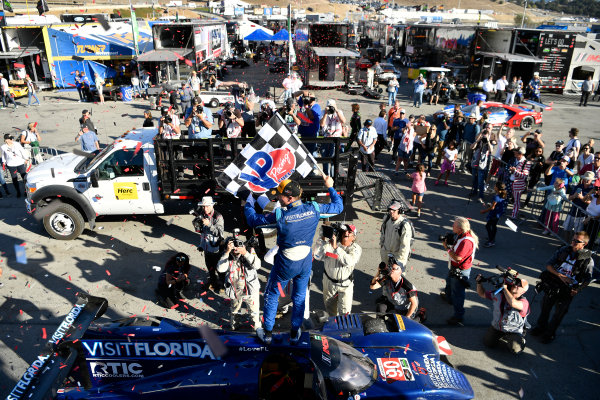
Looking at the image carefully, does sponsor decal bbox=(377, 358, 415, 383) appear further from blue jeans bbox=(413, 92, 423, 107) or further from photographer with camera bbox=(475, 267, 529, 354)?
blue jeans bbox=(413, 92, 423, 107)

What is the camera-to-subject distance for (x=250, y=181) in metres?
6.16

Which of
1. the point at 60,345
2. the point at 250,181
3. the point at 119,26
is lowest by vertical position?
the point at 60,345

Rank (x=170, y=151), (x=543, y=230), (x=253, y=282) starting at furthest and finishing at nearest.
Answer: (x=543, y=230)
(x=170, y=151)
(x=253, y=282)

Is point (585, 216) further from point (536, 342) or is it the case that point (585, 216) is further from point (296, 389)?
point (296, 389)

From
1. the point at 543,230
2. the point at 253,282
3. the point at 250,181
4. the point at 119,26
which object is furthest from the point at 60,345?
the point at 119,26

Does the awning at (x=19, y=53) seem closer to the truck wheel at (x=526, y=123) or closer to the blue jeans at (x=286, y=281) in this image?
the blue jeans at (x=286, y=281)

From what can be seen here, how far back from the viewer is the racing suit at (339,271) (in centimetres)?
582

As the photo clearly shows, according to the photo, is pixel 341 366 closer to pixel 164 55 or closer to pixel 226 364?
pixel 226 364

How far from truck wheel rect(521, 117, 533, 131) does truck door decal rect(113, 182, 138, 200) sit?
1590 cm

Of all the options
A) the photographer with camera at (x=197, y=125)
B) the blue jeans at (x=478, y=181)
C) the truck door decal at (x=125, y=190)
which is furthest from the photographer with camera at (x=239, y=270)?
the blue jeans at (x=478, y=181)

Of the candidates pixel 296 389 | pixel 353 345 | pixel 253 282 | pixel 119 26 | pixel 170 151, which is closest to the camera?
pixel 296 389

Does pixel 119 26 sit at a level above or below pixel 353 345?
above

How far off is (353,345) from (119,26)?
27574mm

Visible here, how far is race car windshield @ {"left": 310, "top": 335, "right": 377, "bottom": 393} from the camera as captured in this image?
3977 mm
